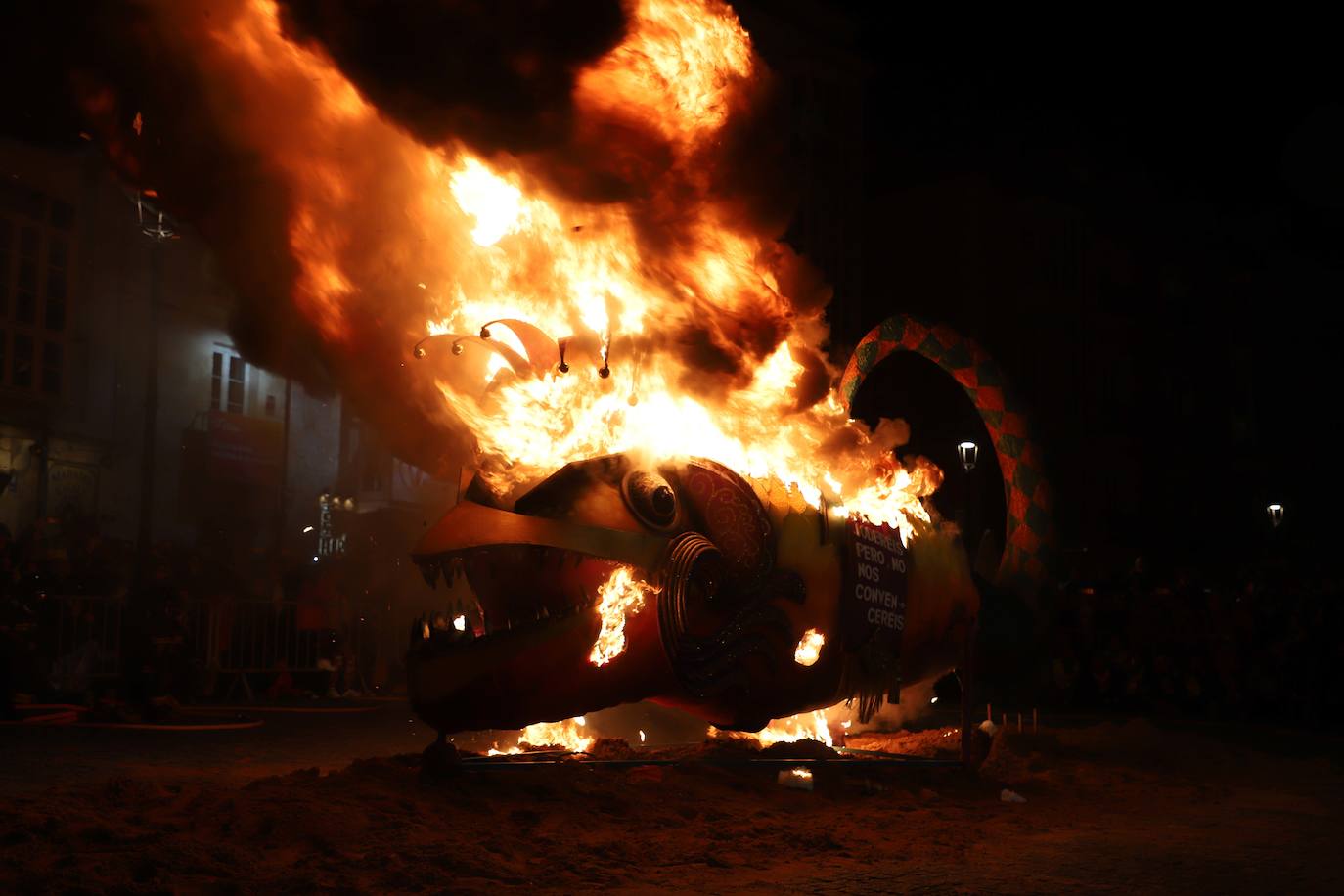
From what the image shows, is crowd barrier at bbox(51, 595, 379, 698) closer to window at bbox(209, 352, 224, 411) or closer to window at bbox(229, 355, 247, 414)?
window at bbox(209, 352, 224, 411)

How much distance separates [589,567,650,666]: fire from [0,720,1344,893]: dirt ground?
839 millimetres

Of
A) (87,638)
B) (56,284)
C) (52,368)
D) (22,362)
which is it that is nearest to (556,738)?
(87,638)

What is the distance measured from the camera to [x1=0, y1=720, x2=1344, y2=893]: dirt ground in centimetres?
572

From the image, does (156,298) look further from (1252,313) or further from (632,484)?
(1252,313)

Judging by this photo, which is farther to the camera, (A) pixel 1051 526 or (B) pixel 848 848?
(A) pixel 1051 526

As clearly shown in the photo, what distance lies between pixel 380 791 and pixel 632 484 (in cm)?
265

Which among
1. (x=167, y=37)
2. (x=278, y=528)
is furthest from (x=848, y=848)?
(x=278, y=528)

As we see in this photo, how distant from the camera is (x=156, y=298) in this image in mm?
19844

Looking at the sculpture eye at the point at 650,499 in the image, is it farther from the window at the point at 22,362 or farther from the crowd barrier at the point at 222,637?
the window at the point at 22,362

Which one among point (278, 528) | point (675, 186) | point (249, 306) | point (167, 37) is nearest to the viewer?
point (167, 37)

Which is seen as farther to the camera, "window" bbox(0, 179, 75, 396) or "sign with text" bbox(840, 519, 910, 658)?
"window" bbox(0, 179, 75, 396)

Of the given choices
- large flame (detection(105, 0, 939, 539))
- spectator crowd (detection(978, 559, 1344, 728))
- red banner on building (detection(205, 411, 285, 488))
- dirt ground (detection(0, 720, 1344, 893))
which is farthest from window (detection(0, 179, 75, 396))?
spectator crowd (detection(978, 559, 1344, 728))

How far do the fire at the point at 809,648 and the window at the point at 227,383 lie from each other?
24.9 meters

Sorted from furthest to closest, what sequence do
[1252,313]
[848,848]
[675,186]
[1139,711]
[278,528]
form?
[1252,313] < [278,528] < [1139,711] < [675,186] < [848,848]
